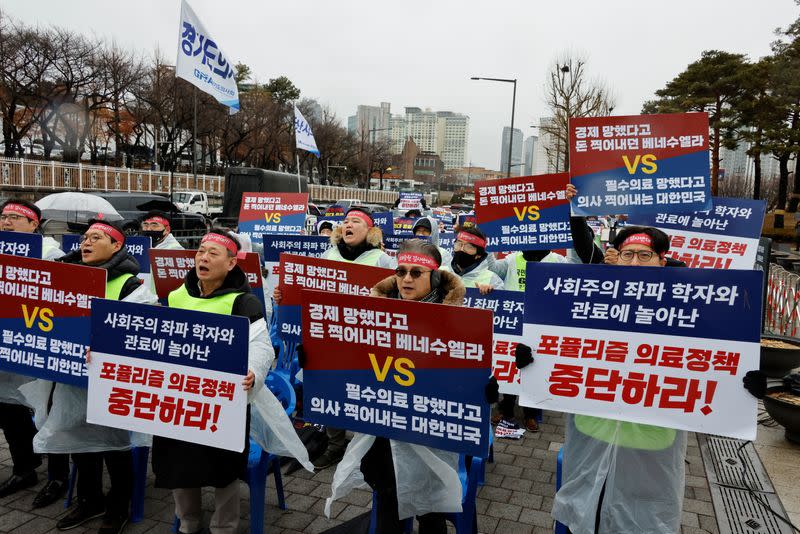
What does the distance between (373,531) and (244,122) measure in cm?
4648

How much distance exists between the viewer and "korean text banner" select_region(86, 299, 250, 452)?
3.13m

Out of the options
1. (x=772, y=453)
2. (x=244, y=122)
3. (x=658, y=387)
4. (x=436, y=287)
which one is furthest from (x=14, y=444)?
(x=244, y=122)

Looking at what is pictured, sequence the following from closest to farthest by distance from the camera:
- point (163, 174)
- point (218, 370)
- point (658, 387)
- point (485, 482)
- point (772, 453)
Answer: point (658, 387) < point (218, 370) < point (485, 482) < point (772, 453) < point (163, 174)

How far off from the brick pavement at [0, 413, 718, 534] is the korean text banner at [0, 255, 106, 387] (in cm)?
98

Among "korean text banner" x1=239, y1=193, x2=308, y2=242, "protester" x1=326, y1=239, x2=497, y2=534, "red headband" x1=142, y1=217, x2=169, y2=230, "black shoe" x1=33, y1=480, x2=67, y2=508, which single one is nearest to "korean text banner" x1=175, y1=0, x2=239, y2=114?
"korean text banner" x1=239, y1=193, x2=308, y2=242

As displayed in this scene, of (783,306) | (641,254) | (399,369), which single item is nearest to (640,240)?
(641,254)

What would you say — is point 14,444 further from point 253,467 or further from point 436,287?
point 436,287

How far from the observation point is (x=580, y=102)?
1280 inches

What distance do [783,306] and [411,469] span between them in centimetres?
977

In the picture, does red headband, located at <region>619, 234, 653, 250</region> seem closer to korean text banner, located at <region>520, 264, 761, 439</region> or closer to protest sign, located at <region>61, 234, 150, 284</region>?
korean text banner, located at <region>520, 264, 761, 439</region>

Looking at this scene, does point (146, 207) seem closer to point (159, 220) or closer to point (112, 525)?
point (159, 220)

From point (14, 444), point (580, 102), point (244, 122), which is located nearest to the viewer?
point (14, 444)

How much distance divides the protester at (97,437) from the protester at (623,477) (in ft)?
8.41

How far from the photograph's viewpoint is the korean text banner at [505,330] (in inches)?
188
